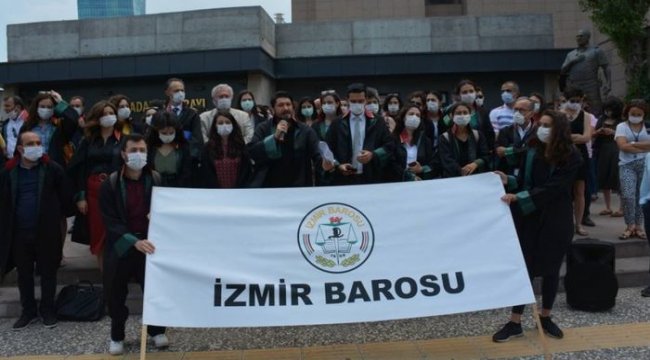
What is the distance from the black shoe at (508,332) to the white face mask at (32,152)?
4417 millimetres

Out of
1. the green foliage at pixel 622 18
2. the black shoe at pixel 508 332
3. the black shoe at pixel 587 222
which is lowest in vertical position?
the black shoe at pixel 508 332

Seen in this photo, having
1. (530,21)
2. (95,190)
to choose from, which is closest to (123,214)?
(95,190)

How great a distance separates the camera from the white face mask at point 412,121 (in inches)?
247

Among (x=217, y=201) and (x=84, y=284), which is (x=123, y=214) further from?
(x=84, y=284)

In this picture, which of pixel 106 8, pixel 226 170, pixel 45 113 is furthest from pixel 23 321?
pixel 106 8

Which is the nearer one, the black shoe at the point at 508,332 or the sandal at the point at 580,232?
the black shoe at the point at 508,332

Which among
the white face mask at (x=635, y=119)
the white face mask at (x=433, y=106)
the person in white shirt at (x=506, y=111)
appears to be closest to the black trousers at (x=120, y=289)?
the white face mask at (x=433, y=106)

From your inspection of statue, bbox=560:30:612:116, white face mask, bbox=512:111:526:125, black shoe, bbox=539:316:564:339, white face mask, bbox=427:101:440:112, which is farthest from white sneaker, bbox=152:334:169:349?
statue, bbox=560:30:612:116

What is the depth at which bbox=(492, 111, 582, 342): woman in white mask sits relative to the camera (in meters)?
4.81

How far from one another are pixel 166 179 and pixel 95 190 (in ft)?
3.24

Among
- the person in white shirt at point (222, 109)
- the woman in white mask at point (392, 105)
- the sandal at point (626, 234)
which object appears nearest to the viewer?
the person in white shirt at point (222, 109)

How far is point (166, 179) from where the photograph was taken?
541 centimetres

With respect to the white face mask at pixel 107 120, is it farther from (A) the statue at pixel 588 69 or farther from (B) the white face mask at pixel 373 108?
(A) the statue at pixel 588 69

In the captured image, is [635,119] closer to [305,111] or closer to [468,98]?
[468,98]
